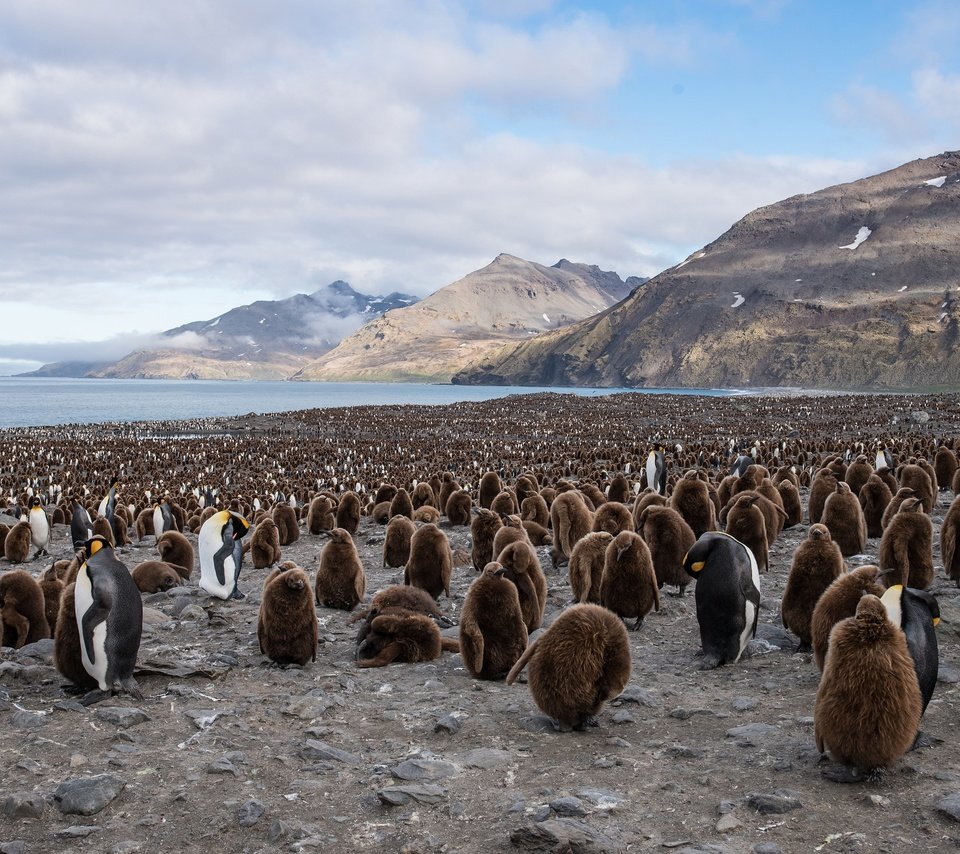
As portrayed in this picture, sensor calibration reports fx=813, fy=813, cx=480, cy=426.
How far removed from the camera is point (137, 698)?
18.6 ft

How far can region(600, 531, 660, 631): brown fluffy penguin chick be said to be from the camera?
6.93m

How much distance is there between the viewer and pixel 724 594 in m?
6.11

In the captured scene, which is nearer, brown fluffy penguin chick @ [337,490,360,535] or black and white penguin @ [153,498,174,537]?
brown fluffy penguin chick @ [337,490,360,535]

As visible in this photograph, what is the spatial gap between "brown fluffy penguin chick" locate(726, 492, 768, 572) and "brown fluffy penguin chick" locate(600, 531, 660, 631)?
179 cm

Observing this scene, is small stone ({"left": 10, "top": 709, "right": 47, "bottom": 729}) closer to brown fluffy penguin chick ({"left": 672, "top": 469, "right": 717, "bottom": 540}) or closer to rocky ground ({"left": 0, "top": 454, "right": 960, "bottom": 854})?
rocky ground ({"left": 0, "top": 454, "right": 960, "bottom": 854})

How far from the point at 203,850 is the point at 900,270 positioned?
155 metres

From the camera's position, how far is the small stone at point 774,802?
3867 millimetres

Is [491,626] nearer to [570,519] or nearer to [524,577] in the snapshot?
[524,577]

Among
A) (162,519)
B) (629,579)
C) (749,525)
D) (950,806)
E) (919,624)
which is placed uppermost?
(919,624)

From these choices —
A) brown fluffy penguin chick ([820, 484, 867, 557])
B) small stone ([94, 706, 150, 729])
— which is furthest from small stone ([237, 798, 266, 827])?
brown fluffy penguin chick ([820, 484, 867, 557])

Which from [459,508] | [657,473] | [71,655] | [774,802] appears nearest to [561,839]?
[774,802]

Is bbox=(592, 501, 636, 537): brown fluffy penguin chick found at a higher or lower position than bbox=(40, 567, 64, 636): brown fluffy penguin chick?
higher

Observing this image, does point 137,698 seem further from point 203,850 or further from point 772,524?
point 772,524

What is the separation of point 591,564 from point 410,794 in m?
3.79
